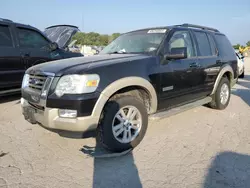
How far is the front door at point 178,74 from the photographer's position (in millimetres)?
3846

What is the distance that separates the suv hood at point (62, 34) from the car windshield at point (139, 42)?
3231mm

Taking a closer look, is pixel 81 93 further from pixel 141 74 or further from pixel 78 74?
pixel 141 74

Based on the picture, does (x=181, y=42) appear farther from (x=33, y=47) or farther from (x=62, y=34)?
(x=62, y=34)

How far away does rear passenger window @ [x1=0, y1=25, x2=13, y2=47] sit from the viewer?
5477 mm

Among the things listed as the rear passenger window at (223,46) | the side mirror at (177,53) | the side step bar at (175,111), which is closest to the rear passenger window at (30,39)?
the side mirror at (177,53)

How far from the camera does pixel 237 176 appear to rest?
2752mm

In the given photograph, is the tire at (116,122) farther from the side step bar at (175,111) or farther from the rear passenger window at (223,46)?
the rear passenger window at (223,46)

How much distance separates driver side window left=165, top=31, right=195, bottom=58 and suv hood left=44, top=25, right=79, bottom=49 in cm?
428

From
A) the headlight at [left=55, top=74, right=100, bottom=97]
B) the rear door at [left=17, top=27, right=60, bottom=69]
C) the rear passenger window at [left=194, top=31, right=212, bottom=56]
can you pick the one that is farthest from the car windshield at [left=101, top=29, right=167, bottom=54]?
the rear door at [left=17, top=27, right=60, bottom=69]

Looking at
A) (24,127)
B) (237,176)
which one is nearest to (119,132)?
(237,176)

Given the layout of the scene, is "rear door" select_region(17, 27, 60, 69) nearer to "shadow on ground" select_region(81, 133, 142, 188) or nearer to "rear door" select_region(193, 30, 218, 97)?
"shadow on ground" select_region(81, 133, 142, 188)

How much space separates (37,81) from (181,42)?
8.59ft

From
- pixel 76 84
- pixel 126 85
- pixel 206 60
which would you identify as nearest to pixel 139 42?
pixel 126 85

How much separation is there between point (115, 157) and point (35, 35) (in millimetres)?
4424
